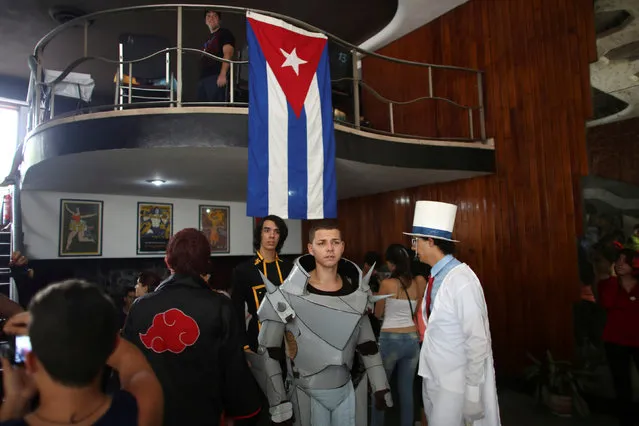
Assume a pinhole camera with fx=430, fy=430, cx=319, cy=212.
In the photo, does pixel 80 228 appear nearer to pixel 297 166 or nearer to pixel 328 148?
pixel 297 166

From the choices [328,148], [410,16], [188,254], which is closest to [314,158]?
[328,148]

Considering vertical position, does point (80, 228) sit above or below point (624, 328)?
above

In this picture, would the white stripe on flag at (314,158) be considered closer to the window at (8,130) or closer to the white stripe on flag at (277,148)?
the white stripe on flag at (277,148)

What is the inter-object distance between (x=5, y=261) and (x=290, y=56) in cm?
441

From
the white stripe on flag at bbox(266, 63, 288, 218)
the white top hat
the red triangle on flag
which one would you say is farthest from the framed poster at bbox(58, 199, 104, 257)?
the white top hat

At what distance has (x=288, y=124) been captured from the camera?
13.1ft

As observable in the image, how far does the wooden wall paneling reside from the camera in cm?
471

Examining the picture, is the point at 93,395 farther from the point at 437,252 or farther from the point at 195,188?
the point at 195,188

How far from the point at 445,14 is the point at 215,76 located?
3677mm

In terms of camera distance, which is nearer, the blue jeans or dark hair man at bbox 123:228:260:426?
dark hair man at bbox 123:228:260:426

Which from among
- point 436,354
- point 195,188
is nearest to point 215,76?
point 195,188

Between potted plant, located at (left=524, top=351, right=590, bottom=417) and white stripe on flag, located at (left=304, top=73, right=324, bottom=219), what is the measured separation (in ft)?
9.04

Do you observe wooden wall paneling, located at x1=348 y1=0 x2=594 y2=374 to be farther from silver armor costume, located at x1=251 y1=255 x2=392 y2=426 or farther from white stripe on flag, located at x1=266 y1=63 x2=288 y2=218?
silver armor costume, located at x1=251 y1=255 x2=392 y2=426

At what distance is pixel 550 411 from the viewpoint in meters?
4.17
